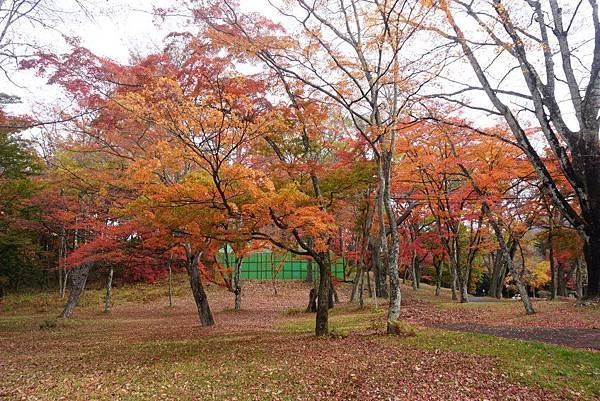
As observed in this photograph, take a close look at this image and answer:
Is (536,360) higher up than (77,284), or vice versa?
(77,284)

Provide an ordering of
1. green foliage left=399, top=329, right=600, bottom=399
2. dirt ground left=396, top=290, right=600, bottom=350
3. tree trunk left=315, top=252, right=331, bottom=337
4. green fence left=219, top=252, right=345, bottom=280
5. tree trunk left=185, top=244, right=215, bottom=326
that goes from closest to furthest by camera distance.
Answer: green foliage left=399, top=329, right=600, bottom=399, dirt ground left=396, top=290, right=600, bottom=350, tree trunk left=315, top=252, right=331, bottom=337, tree trunk left=185, top=244, right=215, bottom=326, green fence left=219, top=252, right=345, bottom=280

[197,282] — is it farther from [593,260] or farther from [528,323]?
[593,260]

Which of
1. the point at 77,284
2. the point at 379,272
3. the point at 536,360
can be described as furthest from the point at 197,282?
the point at 379,272

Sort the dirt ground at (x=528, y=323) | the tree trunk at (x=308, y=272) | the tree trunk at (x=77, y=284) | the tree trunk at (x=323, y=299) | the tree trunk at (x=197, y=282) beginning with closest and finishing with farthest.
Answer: the dirt ground at (x=528, y=323) < the tree trunk at (x=323, y=299) < the tree trunk at (x=197, y=282) < the tree trunk at (x=77, y=284) < the tree trunk at (x=308, y=272)

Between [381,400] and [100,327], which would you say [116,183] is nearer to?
[100,327]

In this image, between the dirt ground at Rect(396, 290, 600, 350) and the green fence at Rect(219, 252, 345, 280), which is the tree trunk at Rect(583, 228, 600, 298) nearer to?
the dirt ground at Rect(396, 290, 600, 350)

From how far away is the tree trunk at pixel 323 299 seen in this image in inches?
436

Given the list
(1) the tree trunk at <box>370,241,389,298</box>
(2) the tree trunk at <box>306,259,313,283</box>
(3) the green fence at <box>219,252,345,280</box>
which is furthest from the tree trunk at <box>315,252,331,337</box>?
(3) the green fence at <box>219,252,345,280</box>

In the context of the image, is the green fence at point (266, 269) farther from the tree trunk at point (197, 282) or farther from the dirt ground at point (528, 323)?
the dirt ground at point (528, 323)

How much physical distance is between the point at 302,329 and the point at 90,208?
10541 mm

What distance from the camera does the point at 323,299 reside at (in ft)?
37.0

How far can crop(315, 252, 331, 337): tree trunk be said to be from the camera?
1106 centimetres

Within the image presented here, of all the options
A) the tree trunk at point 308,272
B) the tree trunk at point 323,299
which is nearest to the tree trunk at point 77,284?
the tree trunk at point 323,299

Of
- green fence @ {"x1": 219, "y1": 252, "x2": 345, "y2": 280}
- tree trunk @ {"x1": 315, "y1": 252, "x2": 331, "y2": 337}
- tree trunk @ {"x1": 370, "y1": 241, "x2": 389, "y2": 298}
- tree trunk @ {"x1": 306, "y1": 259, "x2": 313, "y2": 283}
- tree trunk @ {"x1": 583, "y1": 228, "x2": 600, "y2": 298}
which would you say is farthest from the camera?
green fence @ {"x1": 219, "y1": 252, "x2": 345, "y2": 280}
